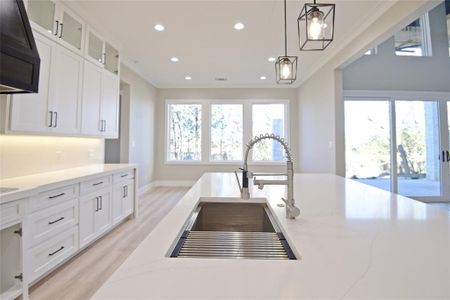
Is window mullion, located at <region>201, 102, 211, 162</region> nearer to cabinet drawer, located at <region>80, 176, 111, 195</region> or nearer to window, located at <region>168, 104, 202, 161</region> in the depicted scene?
window, located at <region>168, 104, 202, 161</region>

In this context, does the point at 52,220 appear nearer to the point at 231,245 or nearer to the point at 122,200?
the point at 122,200

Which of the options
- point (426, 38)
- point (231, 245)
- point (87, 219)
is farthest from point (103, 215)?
point (426, 38)

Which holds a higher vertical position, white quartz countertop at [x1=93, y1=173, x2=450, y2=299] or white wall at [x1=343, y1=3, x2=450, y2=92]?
white wall at [x1=343, y1=3, x2=450, y2=92]

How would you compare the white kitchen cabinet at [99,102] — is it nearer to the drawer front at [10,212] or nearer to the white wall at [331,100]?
the drawer front at [10,212]

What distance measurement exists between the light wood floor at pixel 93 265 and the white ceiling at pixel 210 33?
2917 mm

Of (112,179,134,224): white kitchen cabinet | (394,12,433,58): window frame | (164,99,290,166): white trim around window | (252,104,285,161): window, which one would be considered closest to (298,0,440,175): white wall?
(252,104,285,161): window

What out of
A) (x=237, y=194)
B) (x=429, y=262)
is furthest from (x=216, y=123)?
(x=429, y=262)

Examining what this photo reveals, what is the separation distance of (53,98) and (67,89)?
0.25 metres

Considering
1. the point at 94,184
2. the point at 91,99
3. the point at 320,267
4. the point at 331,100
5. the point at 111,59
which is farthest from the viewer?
the point at 331,100

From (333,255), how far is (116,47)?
14.3 feet

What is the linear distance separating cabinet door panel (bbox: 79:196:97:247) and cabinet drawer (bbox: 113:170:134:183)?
523 millimetres

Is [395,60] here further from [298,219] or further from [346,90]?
[298,219]

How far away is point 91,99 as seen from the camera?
3129 mm

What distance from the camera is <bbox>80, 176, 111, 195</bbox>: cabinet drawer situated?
249 cm
